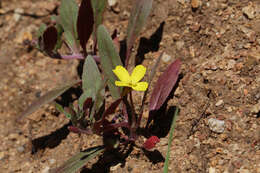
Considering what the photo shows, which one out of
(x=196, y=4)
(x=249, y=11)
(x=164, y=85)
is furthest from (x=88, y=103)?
(x=249, y=11)

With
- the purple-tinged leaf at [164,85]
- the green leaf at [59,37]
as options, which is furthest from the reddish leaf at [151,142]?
the green leaf at [59,37]

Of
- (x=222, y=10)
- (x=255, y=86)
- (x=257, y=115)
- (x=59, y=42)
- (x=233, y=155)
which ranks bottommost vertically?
Result: (x=233, y=155)

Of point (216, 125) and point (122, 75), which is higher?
point (122, 75)

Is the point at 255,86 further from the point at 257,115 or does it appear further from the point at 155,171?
the point at 155,171

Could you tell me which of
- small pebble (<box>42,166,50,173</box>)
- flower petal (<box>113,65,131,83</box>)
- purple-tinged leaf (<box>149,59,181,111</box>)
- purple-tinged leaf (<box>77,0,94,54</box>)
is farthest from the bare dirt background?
flower petal (<box>113,65,131,83</box>)

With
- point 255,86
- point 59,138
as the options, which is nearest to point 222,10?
point 255,86

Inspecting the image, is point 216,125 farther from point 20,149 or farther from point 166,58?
point 20,149

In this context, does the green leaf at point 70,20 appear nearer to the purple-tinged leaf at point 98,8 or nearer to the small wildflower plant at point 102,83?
the small wildflower plant at point 102,83
